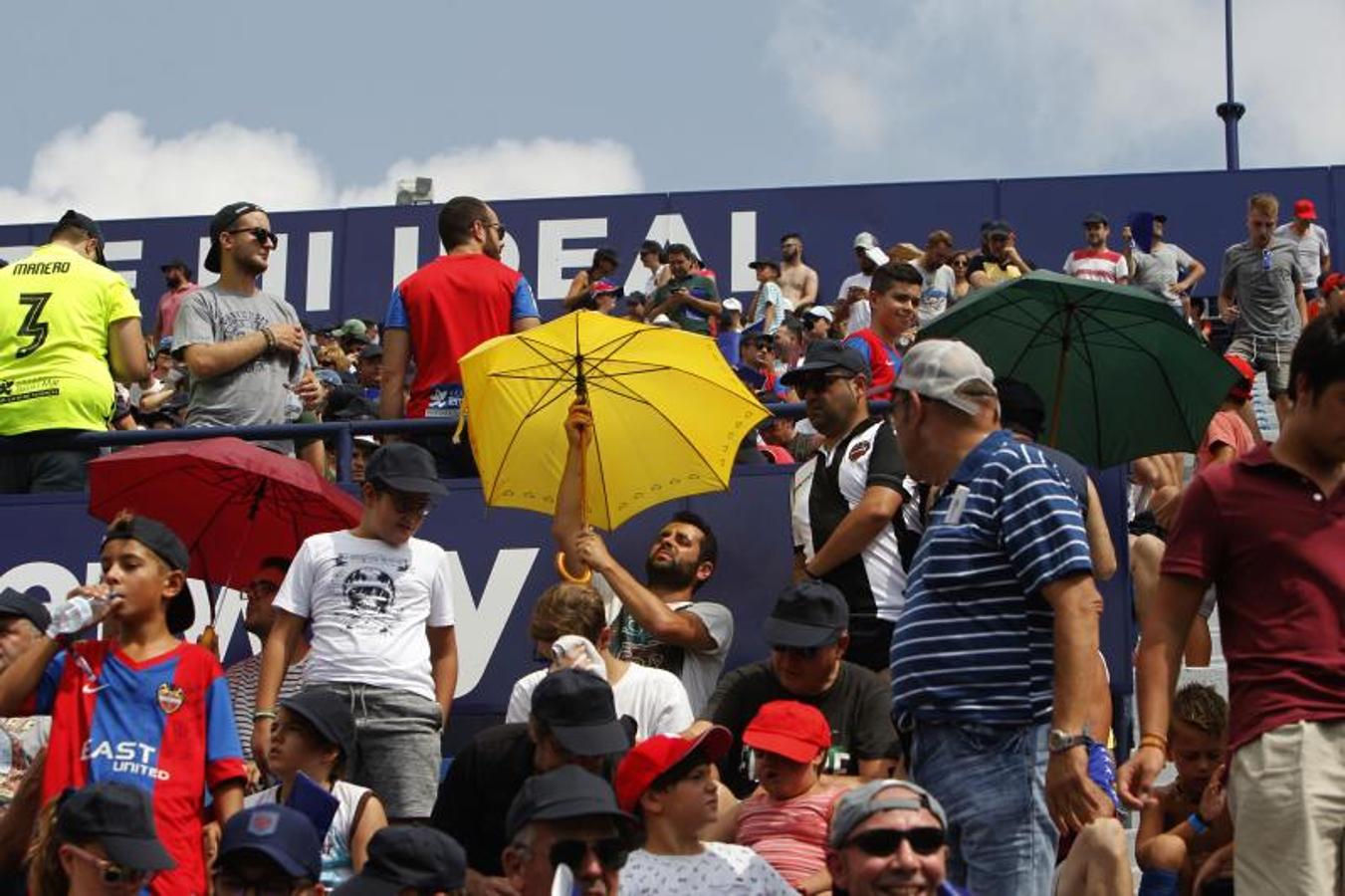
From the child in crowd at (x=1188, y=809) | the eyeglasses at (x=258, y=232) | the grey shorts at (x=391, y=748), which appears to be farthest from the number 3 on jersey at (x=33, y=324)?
the child in crowd at (x=1188, y=809)

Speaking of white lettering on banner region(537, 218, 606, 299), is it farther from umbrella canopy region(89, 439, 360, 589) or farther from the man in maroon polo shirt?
the man in maroon polo shirt

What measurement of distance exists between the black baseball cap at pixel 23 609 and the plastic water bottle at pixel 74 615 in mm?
1165

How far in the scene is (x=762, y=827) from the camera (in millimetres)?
6992

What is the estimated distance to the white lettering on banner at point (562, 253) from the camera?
25.4 metres

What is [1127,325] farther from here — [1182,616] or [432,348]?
[1182,616]

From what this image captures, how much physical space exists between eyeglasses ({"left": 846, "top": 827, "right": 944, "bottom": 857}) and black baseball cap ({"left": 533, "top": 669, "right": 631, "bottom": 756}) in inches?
59.3

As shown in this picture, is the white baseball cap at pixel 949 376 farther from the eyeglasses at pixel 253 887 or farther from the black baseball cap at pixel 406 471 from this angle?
the black baseball cap at pixel 406 471

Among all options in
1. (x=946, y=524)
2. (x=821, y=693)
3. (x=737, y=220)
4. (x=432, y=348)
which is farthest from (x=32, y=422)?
(x=737, y=220)

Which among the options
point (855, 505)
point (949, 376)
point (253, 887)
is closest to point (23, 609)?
point (253, 887)

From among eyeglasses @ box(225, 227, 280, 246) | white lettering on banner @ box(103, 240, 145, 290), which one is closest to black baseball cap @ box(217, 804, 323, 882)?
eyeglasses @ box(225, 227, 280, 246)

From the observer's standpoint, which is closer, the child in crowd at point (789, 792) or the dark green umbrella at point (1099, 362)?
the child in crowd at point (789, 792)

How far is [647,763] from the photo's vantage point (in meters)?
6.56

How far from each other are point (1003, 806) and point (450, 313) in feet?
16.8

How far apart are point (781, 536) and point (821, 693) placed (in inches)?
102
